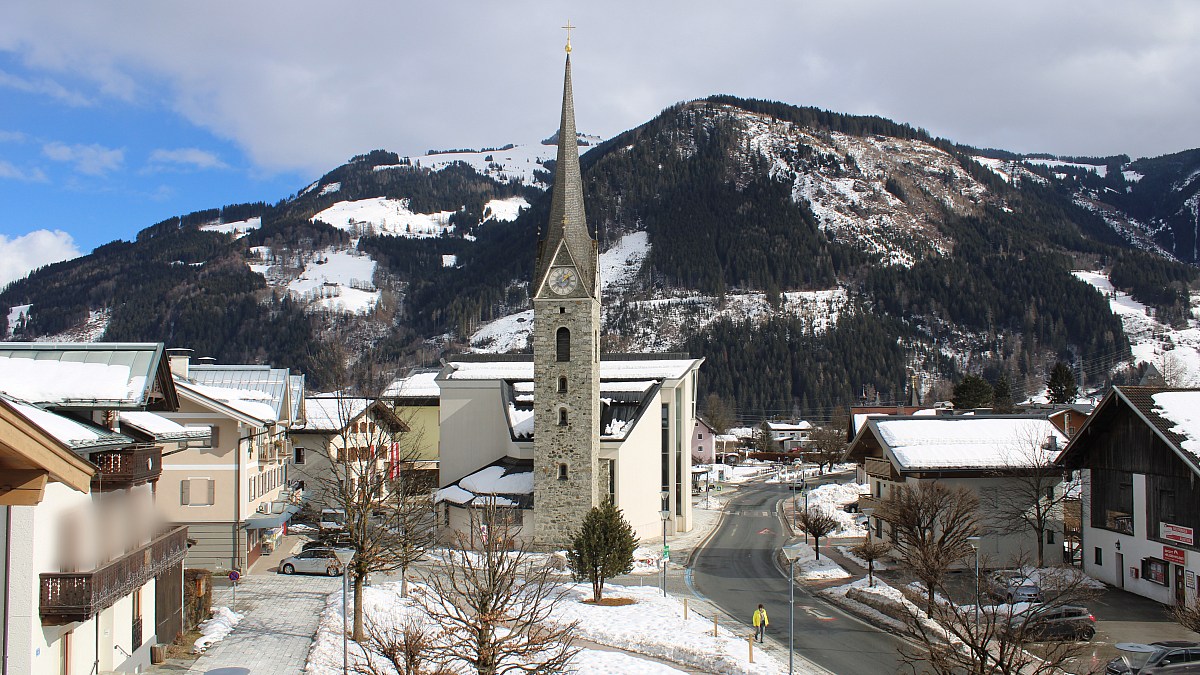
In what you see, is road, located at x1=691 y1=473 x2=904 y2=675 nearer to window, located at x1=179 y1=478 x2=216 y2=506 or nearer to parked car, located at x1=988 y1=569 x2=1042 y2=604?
parked car, located at x1=988 y1=569 x2=1042 y2=604

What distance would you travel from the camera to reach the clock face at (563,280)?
50594mm

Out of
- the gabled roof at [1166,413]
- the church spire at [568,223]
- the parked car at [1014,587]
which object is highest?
the church spire at [568,223]

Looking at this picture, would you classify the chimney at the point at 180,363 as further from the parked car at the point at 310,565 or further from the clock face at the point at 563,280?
the clock face at the point at 563,280

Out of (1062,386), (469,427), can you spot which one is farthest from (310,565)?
(1062,386)

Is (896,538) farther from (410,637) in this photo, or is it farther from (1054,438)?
(410,637)

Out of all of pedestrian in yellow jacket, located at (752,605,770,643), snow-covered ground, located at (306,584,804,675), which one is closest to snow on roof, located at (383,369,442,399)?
snow-covered ground, located at (306,584,804,675)

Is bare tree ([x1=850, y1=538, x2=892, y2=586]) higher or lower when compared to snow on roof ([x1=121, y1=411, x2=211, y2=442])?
lower

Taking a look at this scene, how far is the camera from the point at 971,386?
9844cm

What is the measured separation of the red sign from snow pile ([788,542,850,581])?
1379 cm

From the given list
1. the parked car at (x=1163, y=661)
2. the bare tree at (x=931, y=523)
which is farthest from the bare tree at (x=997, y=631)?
the bare tree at (x=931, y=523)

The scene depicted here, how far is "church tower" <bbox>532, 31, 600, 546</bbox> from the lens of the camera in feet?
161

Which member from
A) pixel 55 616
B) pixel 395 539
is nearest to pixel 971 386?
pixel 395 539

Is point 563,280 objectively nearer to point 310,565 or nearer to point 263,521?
point 310,565

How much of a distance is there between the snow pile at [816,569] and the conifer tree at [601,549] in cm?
1099
